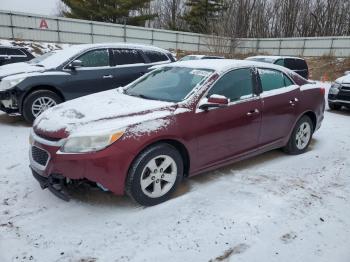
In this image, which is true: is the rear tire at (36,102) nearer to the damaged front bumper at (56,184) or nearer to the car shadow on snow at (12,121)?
the car shadow on snow at (12,121)

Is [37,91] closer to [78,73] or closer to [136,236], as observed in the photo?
[78,73]

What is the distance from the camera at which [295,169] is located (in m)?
4.79

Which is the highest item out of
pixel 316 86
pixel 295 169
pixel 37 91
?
pixel 316 86

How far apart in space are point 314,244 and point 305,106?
2797mm

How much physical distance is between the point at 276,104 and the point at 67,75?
14.0 feet

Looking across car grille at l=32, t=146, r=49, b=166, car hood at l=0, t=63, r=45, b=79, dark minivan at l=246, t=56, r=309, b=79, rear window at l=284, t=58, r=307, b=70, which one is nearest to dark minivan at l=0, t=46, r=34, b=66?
car hood at l=0, t=63, r=45, b=79

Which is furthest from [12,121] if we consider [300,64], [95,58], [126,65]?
[300,64]

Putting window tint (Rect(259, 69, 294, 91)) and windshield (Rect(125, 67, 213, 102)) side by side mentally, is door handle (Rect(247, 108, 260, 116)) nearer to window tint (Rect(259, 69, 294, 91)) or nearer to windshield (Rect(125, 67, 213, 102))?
window tint (Rect(259, 69, 294, 91))

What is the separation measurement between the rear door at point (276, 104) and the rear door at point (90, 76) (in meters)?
3.74

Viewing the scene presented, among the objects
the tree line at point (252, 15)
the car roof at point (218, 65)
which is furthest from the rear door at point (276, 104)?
the tree line at point (252, 15)

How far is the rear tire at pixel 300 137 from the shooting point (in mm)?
5293

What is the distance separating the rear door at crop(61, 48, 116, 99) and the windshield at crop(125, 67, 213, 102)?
261 centimetres

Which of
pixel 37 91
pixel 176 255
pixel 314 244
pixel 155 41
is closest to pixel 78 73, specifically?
pixel 37 91

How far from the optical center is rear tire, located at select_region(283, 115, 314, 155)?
529 cm
